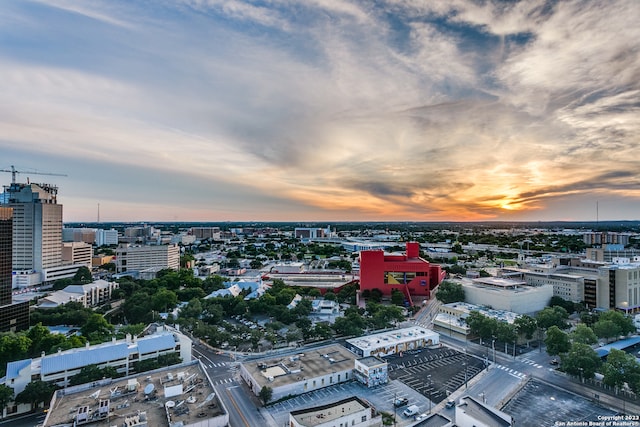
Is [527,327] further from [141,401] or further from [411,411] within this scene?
[141,401]

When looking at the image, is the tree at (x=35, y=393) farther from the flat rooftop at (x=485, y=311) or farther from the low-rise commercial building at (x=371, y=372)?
the flat rooftop at (x=485, y=311)

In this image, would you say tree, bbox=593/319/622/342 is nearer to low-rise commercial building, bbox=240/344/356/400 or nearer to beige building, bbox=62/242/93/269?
low-rise commercial building, bbox=240/344/356/400

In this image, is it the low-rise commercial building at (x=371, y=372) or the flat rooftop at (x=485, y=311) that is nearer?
the low-rise commercial building at (x=371, y=372)

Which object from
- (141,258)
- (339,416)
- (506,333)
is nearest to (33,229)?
(141,258)

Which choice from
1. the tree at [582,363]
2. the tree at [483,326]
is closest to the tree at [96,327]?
the tree at [483,326]

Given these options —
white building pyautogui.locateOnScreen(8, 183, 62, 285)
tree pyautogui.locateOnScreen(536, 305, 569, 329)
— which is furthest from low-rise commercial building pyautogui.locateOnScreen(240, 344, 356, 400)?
white building pyautogui.locateOnScreen(8, 183, 62, 285)

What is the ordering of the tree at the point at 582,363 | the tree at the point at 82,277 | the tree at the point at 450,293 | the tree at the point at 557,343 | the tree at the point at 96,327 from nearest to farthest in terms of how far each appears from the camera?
the tree at the point at 582,363 < the tree at the point at 557,343 < the tree at the point at 96,327 < the tree at the point at 450,293 < the tree at the point at 82,277

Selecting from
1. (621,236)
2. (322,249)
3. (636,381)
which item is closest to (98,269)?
(322,249)
